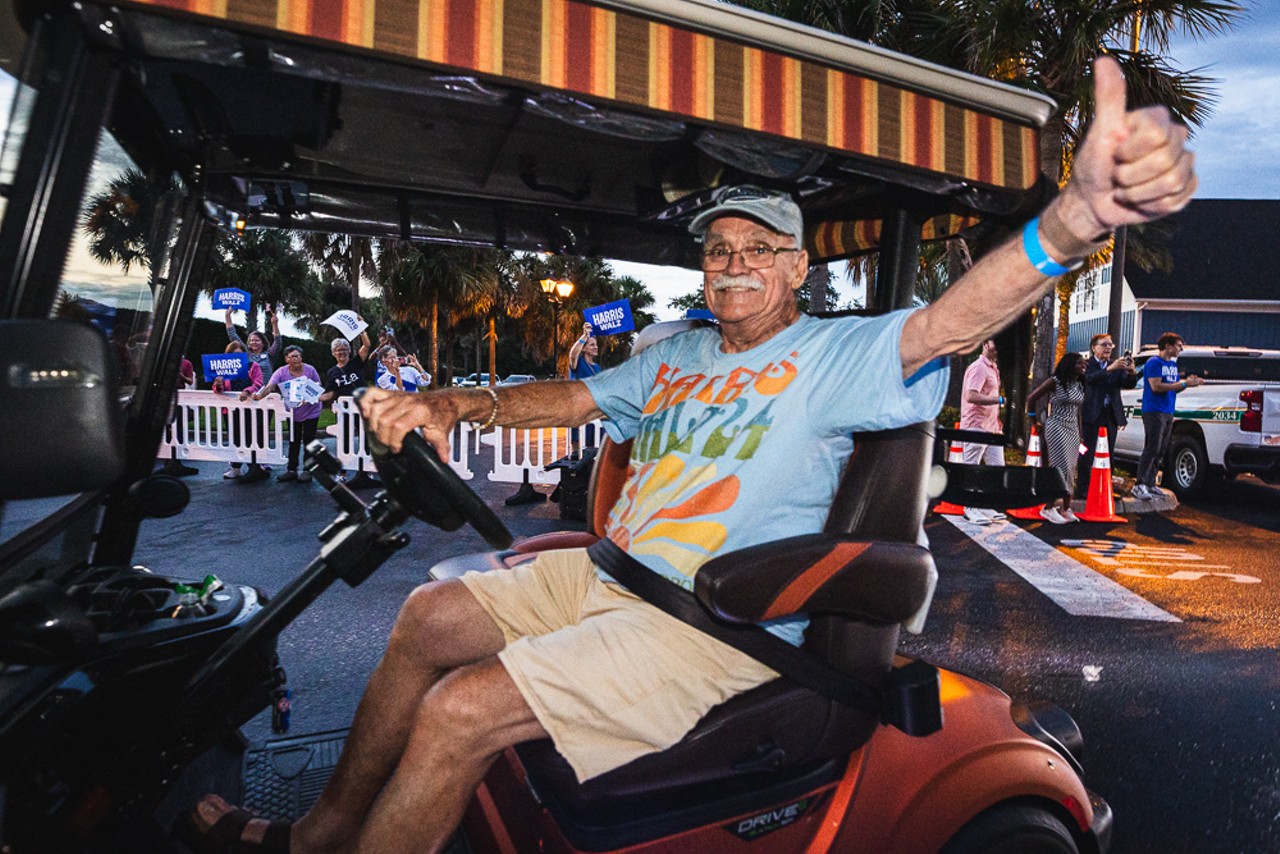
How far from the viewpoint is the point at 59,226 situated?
55.9 inches

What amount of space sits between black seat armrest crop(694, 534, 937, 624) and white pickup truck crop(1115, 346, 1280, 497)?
9953mm

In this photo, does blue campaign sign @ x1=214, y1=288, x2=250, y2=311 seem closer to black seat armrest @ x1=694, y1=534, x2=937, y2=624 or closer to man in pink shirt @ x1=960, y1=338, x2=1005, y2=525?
black seat armrest @ x1=694, y1=534, x2=937, y2=624

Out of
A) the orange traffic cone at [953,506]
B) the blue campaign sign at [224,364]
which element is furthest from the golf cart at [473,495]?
the orange traffic cone at [953,506]

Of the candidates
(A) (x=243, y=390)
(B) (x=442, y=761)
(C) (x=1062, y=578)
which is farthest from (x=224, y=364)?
(A) (x=243, y=390)

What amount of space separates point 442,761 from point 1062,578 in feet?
17.5

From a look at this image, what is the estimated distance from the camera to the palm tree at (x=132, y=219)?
5.77ft

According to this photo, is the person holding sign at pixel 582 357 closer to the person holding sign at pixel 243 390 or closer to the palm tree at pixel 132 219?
the person holding sign at pixel 243 390

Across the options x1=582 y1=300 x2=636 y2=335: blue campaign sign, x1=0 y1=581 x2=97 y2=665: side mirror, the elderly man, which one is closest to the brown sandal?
the elderly man

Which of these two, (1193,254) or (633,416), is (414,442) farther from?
(1193,254)

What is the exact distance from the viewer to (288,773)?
7.47 ft

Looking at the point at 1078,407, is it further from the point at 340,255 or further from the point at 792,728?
the point at 340,255

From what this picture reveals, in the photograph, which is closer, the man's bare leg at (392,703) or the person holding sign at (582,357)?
the man's bare leg at (392,703)

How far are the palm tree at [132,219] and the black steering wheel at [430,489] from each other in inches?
26.8

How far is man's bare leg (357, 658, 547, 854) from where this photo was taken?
61.4 inches
